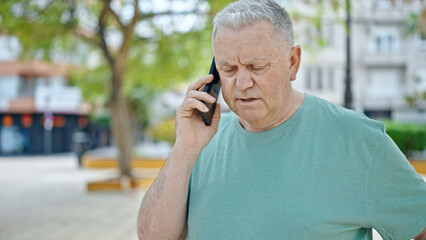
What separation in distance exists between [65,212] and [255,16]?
354 inches

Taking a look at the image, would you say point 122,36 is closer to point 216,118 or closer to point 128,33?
point 128,33

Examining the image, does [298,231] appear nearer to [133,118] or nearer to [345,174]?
[345,174]

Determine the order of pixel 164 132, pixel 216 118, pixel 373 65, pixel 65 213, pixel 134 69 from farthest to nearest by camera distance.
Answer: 1. pixel 373 65
2. pixel 164 132
3. pixel 134 69
4. pixel 65 213
5. pixel 216 118

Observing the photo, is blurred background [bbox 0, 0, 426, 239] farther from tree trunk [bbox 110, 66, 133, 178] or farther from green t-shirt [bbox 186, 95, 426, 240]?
green t-shirt [bbox 186, 95, 426, 240]

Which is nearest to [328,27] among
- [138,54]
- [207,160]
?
[138,54]

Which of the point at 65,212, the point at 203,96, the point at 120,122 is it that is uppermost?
the point at 203,96

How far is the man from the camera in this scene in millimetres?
1705

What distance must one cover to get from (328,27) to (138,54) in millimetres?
20216

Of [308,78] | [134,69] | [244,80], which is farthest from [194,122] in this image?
[308,78]

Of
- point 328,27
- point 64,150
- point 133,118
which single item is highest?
point 328,27

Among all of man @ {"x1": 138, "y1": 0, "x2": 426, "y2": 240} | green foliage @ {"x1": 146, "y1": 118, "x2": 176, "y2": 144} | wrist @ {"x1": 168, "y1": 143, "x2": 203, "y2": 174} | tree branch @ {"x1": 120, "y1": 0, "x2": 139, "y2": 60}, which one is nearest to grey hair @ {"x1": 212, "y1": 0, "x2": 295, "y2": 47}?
man @ {"x1": 138, "y1": 0, "x2": 426, "y2": 240}

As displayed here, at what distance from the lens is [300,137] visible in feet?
6.00

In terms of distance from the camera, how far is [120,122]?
14.3 m

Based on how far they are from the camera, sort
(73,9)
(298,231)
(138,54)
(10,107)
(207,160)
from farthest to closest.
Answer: (10,107)
(138,54)
(73,9)
(207,160)
(298,231)
